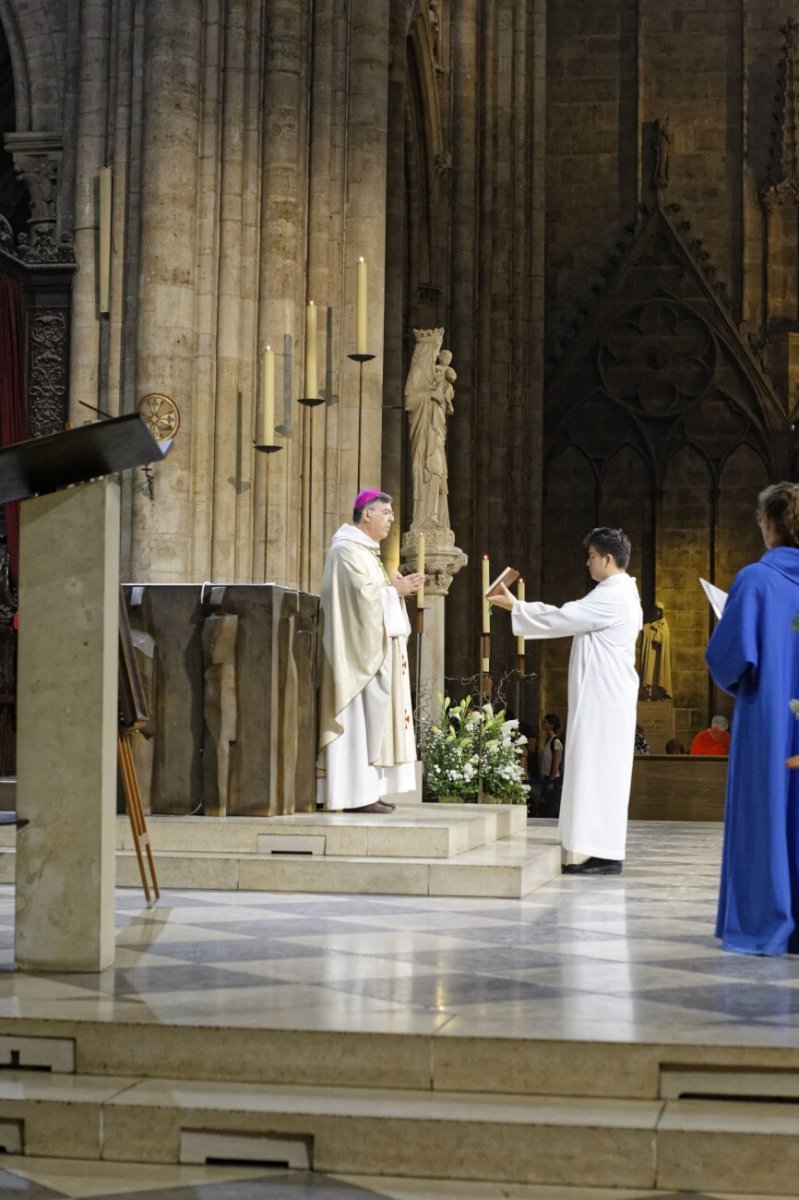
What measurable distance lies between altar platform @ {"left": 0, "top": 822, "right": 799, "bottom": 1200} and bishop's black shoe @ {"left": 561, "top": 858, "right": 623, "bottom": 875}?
364 cm

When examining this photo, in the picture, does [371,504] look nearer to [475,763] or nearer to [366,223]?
[475,763]

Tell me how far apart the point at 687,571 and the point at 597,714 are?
1753cm

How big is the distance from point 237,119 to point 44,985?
8075mm

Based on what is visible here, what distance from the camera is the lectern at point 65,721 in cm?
510

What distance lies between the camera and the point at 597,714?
872 centimetres

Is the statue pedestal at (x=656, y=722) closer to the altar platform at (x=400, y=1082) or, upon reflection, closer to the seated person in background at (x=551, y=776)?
the seated person in background at (x=551, y=776)

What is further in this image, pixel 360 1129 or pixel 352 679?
pixel 352 679

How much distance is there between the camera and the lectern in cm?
510

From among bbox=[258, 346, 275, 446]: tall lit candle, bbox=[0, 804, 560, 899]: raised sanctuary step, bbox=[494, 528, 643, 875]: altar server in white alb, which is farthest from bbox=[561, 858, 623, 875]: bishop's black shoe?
bbox=[258, 346, 275, 446]: tall lit candle

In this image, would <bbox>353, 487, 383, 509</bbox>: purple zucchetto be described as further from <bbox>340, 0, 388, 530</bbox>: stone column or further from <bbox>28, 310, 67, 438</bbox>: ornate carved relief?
<bbox>28, 310, 67, 438</bbox>: ornate carved relief

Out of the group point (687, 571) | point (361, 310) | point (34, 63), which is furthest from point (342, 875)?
point (687, 571)

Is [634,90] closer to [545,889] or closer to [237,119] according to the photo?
[237,119]

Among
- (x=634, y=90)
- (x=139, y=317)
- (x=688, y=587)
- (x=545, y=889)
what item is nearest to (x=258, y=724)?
(x=545, y=889)

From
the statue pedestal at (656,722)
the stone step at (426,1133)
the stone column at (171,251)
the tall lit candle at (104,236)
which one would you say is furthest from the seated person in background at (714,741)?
the stone step at (426,1133)
